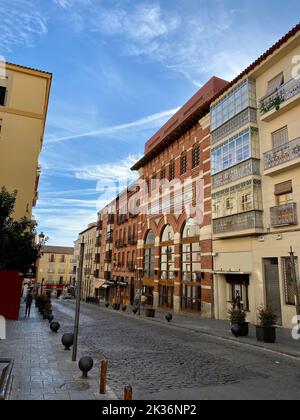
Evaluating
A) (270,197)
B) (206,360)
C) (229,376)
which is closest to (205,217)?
(270,197)

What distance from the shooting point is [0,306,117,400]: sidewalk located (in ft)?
21.0

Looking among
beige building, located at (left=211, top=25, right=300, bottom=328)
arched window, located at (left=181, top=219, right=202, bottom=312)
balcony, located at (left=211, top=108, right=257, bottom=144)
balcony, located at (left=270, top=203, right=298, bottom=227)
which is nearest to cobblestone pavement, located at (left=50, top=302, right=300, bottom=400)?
beige building, located at (left=211, top=25, right=300, bottom=328)

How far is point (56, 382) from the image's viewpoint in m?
7.15

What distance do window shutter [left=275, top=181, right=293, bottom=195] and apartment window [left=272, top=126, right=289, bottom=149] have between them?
229cm

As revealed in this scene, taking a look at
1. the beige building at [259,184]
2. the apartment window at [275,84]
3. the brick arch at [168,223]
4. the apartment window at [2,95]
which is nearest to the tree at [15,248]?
the apartment window at [2,95]

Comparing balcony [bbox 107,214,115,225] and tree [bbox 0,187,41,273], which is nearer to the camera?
tree [bbox 0,187,41,273]

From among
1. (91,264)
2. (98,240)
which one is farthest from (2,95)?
(91,264)

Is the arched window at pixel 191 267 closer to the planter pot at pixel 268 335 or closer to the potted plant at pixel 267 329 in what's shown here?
the potted plant at pixel 267 329

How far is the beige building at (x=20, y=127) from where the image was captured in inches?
920

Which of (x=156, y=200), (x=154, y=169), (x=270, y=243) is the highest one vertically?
(x=154, y=169)

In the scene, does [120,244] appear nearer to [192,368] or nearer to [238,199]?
A: [238,199]

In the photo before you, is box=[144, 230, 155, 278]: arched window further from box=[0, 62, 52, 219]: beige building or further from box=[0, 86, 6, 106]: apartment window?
box=[0, 86, 6, 106]: apartment window
